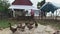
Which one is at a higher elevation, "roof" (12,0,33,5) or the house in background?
"roof" (12,0,33,5)

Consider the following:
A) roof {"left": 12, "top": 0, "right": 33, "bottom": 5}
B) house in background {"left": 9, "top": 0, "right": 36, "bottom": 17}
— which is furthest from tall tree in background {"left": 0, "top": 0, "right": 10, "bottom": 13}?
roof {"left": 12, "top": 0, "right": 33, "bottom": 5}

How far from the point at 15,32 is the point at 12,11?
12.0m

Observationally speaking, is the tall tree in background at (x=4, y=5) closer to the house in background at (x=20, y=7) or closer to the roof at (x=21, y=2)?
the house in background at (x=20, y=7)

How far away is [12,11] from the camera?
2380cm

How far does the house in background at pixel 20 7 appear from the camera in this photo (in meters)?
23.7

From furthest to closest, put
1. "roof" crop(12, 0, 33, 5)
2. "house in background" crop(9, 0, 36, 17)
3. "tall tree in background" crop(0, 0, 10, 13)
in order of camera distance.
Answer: "roof" crop(12, 0, 33, 5)
"tall tree in background" crop(0, 0, 10, 13)
"house in background" crop(9, 0, 36, 17)

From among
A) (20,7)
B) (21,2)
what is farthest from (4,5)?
(21,2)

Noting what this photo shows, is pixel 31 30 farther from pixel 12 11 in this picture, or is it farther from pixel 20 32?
pixel 12 11

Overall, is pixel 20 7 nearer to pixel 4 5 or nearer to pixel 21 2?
pixel 4 5

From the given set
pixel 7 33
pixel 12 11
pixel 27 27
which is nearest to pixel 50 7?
pixel 12 11

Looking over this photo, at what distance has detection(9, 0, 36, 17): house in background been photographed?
2372cm

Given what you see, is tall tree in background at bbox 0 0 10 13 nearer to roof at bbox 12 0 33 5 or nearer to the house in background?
the house in background

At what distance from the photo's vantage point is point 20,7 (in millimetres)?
24625

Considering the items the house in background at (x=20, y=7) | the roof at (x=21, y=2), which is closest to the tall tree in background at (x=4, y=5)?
the house in background at (x=20, y=7)
